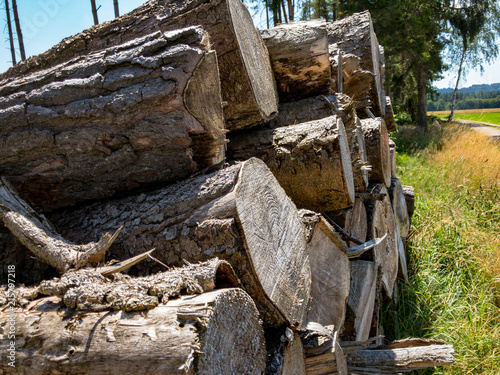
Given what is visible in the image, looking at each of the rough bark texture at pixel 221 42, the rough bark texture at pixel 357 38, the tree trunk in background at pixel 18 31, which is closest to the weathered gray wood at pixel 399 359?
the rough bark texture at pixel 221 42

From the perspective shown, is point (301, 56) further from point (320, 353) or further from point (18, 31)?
point (18, 31)

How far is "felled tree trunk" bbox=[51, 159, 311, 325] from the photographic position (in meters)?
1.20

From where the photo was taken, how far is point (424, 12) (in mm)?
10859

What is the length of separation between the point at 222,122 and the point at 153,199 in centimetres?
46

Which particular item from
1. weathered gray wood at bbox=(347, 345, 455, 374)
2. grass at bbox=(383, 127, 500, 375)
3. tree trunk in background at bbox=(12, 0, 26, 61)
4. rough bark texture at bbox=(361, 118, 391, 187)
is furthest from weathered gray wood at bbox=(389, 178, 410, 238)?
tree trunk in background at bbox=(12, 0, 26, 61)

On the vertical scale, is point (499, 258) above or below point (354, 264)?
below

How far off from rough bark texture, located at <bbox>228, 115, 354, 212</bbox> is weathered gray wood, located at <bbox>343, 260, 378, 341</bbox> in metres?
0.41

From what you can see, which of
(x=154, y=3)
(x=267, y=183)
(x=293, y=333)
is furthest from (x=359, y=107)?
(x=293, y=333)

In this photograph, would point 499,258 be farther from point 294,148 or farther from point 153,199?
point 153,199

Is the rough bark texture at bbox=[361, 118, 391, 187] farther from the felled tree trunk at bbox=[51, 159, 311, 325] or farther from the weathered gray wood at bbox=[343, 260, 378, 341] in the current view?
the felled tree trunk at bbox=[51, 159, 311, 325]

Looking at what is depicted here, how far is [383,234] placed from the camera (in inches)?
107

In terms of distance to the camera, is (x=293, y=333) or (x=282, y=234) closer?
(x=293, y=333)

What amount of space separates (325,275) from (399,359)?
498mm

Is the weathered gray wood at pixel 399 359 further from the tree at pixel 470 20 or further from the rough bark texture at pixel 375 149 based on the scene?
the tree at pixel 470 20
